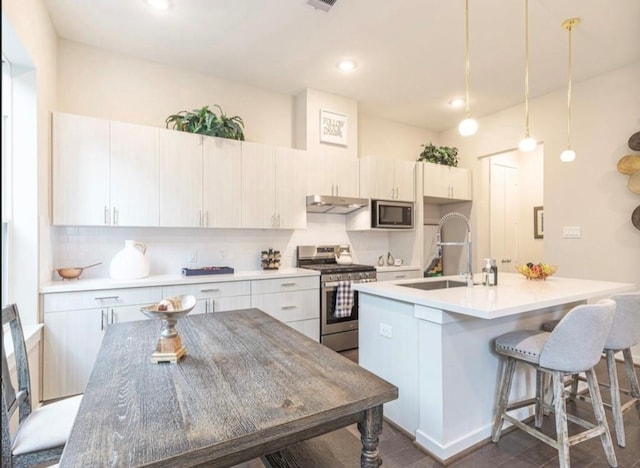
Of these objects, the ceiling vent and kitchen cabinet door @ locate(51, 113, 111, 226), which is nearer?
the ceiling vent

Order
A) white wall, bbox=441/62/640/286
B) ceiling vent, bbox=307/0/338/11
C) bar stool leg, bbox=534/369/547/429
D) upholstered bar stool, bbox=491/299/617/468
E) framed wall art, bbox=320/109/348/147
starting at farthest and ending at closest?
framed wall art, bbox=320/109/348/147 → white wall, bbox=441/62/640/286 → ceiling vent, bbox=307/0/338/11 → bar stool leg, bbox=534/369/547/429 → upholstered bar stool, bbox=491/299/617/468

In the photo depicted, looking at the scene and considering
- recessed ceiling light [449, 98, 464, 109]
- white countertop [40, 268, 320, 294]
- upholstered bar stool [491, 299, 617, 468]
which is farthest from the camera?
recessed ceiling light [449, 98, 464, 109]

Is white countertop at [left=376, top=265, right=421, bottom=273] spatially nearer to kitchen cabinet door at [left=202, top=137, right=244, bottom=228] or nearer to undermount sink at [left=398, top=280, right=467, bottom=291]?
undermount sink at [left=398, top=280, right=467, bottom=291]

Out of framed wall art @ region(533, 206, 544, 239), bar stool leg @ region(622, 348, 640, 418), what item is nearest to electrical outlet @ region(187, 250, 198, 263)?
bar stool leg @ region(622, 348, 640, 418)

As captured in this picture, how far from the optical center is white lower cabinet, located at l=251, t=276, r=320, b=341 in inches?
141

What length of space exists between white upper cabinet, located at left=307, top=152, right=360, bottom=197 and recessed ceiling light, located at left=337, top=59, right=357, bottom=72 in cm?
91

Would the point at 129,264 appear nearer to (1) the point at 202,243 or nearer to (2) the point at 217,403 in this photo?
(1) the point at 202,243

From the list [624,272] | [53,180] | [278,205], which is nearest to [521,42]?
[624,272]

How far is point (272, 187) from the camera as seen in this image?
3.90 m

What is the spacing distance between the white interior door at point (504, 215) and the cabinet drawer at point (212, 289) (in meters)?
3.60

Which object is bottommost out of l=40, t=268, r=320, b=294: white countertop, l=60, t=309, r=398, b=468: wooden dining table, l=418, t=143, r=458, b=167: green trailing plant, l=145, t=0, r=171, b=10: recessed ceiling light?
l=60, t=309, r=398, b=468: wooden dining table

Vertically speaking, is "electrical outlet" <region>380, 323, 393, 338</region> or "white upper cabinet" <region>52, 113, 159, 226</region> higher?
"white upper cabinet" <region>52, 113, 159, 226</region>

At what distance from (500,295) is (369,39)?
2.37 metres

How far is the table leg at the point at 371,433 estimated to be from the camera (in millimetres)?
1341
